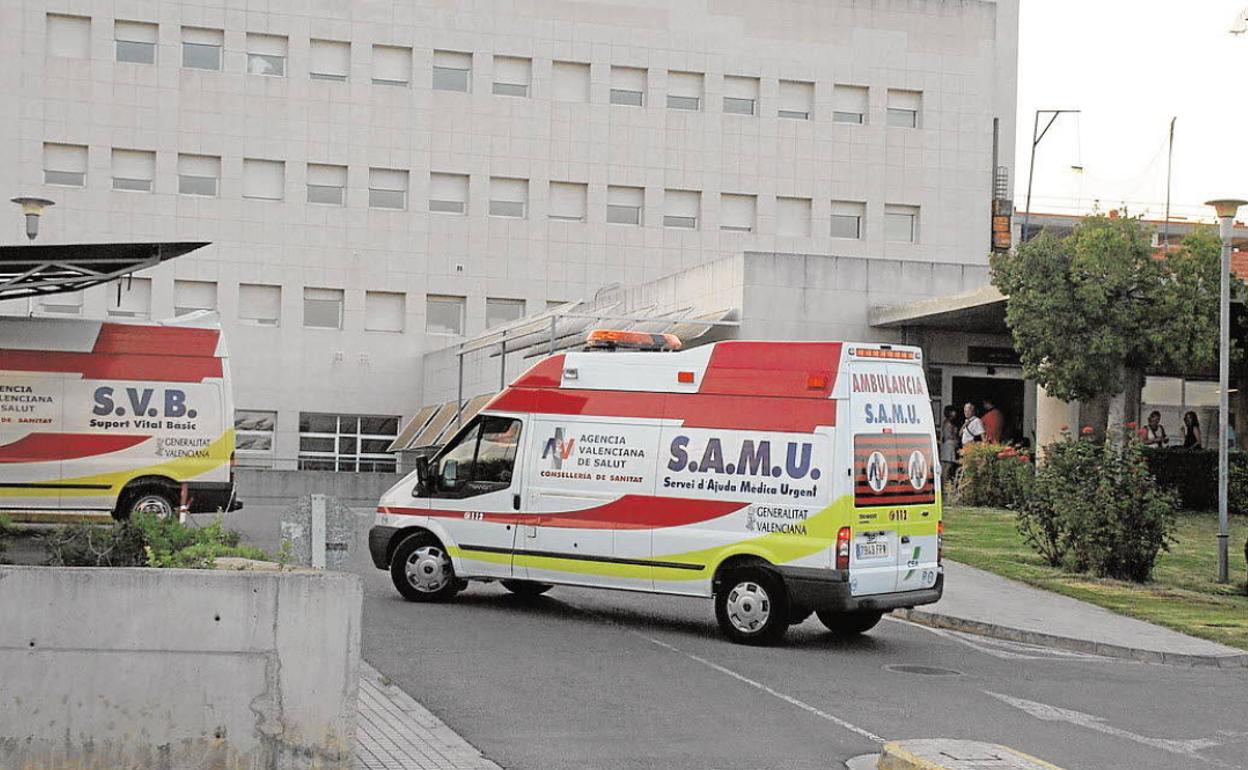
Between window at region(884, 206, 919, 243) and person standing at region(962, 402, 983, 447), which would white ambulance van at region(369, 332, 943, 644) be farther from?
window at region(884, 206, 919, 243)

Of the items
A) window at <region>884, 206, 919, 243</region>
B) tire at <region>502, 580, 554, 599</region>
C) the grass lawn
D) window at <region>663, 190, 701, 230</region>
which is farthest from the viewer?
window at <region>884, 206, 919, 243</region>

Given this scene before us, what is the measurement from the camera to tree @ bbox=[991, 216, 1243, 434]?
26.6 m

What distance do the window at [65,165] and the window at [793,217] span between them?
21322 mm

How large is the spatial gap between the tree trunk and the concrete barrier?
896 inches

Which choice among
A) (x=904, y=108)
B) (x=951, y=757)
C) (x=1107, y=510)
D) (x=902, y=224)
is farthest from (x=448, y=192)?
(x=951, y=757)

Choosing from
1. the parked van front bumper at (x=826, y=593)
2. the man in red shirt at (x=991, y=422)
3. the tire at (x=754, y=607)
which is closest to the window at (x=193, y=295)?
the man in red shirt at (x=991, y=422)

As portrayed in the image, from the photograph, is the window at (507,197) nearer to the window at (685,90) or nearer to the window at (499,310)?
the window at (499,310)

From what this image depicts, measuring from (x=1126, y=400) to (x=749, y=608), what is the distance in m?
18.4

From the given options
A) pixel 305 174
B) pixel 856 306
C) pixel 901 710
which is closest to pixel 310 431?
pixel 305 174

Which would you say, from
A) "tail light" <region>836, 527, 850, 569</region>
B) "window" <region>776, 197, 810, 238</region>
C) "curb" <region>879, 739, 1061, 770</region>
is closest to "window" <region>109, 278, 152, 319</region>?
"window" <region>776, 197, 810, 238</region>

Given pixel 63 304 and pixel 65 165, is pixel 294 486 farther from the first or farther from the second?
pixel 65 165

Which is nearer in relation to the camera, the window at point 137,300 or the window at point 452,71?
the window at point 137,300

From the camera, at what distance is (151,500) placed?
2202 centimetres

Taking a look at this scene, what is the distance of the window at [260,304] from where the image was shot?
1905 inches
